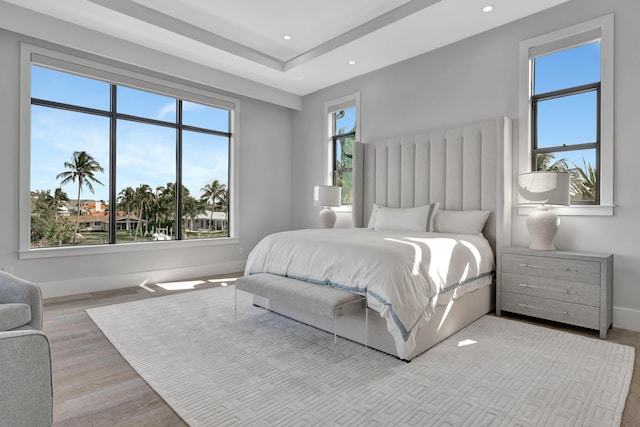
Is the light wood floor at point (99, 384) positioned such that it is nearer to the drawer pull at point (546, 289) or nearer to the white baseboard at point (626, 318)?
the white baseboard at point (626, 318)

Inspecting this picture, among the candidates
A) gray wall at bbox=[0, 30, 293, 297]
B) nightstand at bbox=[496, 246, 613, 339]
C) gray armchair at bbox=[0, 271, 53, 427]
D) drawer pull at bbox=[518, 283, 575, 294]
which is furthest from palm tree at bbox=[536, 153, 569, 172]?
gray armchair at bbox=[0, 271, 53, 427]

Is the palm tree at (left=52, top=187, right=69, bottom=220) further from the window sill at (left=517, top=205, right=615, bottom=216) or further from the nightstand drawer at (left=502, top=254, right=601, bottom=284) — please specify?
the window sill at (left=517, top=205, right=615, bottom=216)

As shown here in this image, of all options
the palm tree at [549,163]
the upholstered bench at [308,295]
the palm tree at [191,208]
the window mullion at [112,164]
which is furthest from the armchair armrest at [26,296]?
the palm tree at [549,163]

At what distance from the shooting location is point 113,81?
14.4ft

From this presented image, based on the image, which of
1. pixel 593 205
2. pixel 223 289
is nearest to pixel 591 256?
pixel 593 205

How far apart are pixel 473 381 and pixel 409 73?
390 centimetres

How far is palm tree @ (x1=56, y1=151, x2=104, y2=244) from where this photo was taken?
415 cm

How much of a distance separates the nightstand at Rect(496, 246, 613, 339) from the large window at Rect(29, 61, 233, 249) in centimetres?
411

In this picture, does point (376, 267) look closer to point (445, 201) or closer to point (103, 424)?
point (103, 424)

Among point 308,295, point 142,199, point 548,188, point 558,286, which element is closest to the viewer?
point 308,295

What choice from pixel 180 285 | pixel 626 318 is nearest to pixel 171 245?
pixel 180 285

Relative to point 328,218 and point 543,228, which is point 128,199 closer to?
point 328,218

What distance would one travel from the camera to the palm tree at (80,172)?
13.6 feet

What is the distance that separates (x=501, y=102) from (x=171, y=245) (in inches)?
180
